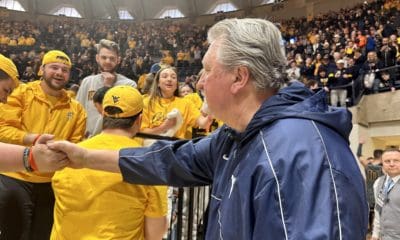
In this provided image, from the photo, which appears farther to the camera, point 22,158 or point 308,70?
point 308,70

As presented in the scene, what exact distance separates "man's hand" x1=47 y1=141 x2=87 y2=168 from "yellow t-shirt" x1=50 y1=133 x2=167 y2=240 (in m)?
0.16

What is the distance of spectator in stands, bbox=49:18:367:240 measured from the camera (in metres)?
1.19

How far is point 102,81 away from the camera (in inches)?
170

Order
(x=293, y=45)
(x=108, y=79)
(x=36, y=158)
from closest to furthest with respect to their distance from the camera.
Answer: (x=36, y=158), (x=108, y=79), (x=293, y=45)

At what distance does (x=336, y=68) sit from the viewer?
42.2ft

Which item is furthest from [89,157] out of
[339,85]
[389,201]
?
[339,85]

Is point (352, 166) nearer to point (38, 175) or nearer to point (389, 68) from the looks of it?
point (38, 175)

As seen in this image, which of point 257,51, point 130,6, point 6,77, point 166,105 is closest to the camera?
point 257,51

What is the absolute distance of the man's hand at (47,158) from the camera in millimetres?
2117

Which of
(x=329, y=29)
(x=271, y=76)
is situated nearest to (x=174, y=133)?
(x=271, y=76)

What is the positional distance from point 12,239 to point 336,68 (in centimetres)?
1110

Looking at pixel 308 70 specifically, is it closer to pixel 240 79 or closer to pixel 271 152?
pixel 240 79

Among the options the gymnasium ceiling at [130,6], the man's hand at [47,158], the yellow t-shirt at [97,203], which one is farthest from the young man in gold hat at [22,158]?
the gymnasium ceiling at [130,6]

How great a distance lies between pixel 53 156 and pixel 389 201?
3.97 metres
